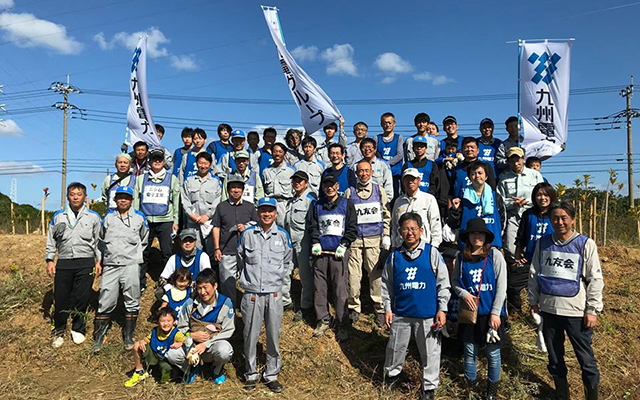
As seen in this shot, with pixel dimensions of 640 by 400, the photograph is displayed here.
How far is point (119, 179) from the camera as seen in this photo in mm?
6676

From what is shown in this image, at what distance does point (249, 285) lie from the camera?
16.1ft

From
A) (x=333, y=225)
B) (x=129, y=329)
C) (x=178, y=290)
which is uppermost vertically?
(x=333, y=225)

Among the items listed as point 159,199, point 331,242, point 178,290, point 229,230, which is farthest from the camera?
point 159,199

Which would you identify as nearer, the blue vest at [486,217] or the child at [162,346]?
the child at [162,346]

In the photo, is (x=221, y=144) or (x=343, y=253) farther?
(x=221, y=144)

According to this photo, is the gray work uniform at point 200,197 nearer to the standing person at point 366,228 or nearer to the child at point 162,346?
the child at point 162,346

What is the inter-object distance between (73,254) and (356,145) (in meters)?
5.03

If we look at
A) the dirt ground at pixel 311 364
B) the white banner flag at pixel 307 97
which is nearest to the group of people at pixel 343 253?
the dirt ground at pixel 311 364

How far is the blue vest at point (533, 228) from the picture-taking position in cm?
505

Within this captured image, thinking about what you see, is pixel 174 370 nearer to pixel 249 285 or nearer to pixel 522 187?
pixel 249 285

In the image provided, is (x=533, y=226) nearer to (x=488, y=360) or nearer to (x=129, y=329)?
(x=488, y=360)

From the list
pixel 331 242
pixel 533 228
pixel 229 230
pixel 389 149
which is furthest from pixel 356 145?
pixel 533 228

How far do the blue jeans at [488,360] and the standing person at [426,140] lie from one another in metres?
3.05

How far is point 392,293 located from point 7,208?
26.1m
